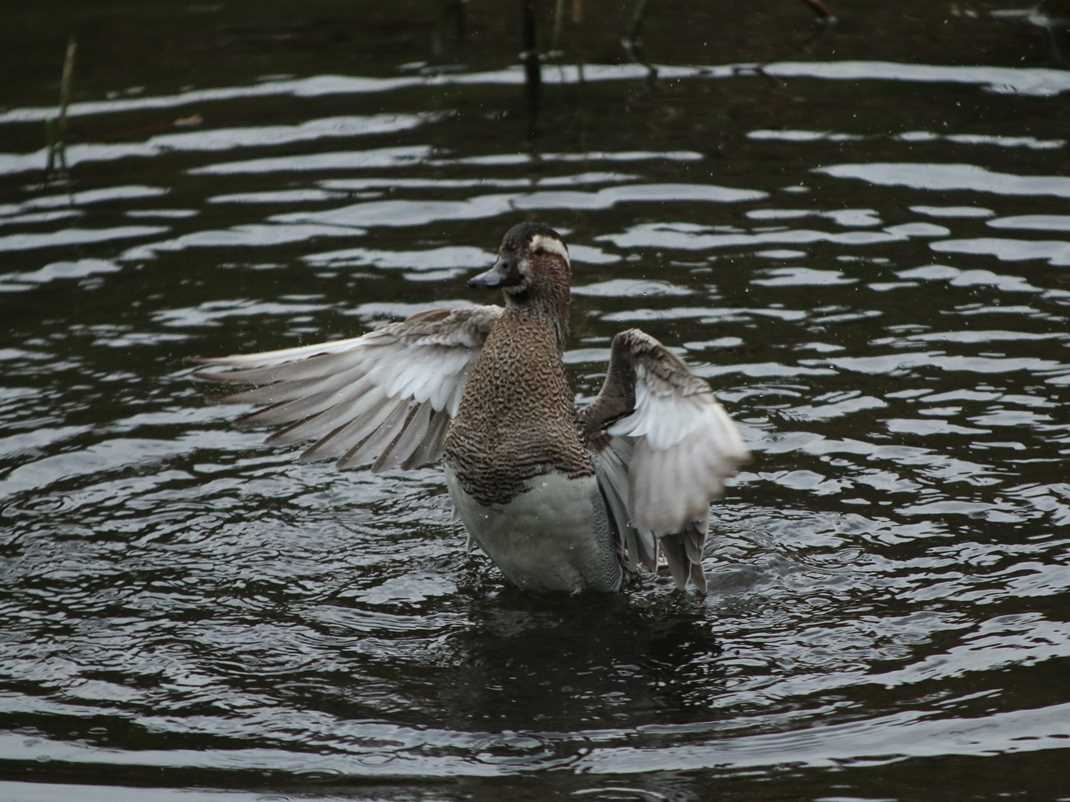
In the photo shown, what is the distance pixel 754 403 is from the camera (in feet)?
29.0

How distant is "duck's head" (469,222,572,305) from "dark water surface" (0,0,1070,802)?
4.33ft

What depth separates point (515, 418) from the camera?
7262 millimetres

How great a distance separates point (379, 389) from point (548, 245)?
3.73 ft

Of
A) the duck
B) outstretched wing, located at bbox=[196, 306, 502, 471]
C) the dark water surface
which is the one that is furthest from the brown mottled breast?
the dark water surface

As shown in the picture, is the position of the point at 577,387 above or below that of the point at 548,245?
below

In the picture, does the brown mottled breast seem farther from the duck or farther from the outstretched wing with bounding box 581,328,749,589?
the outstretched wing with bounding box 581,328,749,589

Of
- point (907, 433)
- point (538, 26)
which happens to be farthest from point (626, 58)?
point (907, 433)

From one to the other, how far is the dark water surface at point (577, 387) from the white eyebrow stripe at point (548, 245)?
150cm

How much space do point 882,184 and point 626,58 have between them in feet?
10.0

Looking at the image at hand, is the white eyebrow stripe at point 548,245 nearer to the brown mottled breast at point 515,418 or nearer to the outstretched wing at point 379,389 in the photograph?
the brown mottled breast at point 515,418

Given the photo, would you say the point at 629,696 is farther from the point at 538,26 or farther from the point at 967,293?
the point at 538,26

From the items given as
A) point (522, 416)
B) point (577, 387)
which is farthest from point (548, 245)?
point (577, 387)

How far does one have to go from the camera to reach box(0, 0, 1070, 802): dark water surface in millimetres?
6129

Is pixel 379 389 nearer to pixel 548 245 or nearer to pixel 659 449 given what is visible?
pixel 548 245
